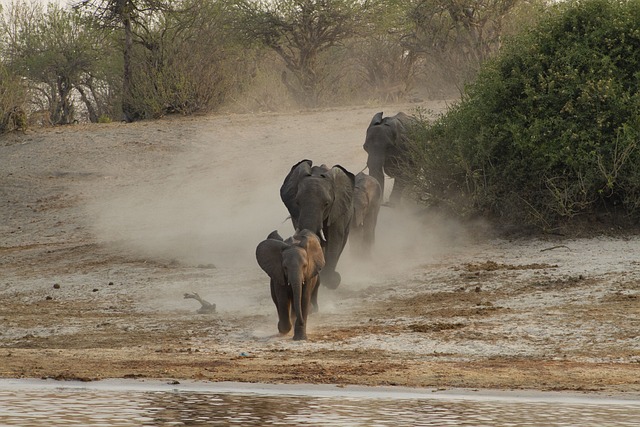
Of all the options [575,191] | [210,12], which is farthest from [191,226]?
[210,12]

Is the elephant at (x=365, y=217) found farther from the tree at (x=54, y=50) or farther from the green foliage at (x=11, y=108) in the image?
the tree at (x=54, y=50)

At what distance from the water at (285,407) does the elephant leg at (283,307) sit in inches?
87.4

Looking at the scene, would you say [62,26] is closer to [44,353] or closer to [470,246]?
[470,246]

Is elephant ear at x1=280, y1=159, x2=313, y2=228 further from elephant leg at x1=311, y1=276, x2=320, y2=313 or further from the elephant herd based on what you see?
elephant leg at x1=311, y1=276, x2=320, y2=313

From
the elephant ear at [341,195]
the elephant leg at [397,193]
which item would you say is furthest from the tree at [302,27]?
the elephant ear at [341,195]

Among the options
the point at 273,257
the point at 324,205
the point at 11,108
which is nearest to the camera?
the point at 273,257

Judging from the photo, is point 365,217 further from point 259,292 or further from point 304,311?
point 304,311

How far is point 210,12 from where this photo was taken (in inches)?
1336

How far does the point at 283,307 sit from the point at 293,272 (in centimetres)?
36

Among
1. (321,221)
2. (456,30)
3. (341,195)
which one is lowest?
(321,221)

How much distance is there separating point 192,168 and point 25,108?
257 inches

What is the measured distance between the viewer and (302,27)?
3725cm

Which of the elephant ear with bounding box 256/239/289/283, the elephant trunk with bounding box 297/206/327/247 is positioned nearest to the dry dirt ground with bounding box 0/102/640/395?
the elephant ear with bounding box 256/239/289/283

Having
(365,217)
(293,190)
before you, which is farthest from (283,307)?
(365,217)
